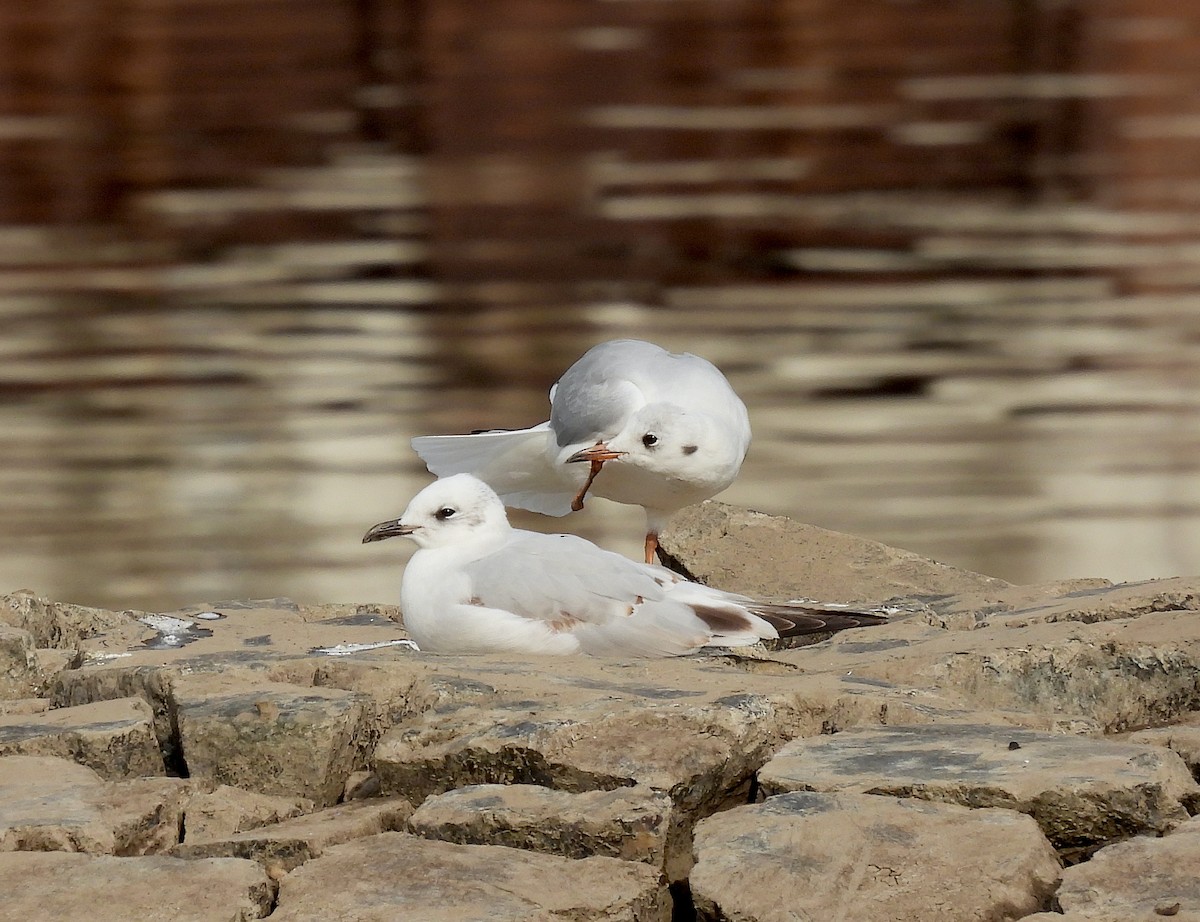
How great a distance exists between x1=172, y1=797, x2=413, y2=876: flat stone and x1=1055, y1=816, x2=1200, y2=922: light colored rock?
982 millimetres

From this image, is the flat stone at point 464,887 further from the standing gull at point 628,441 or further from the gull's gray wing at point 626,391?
the gull's gray wing at point 626,391

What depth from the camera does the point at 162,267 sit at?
12641mm

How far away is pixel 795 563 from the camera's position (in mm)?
5062

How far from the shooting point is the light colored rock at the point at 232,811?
9.67 ft

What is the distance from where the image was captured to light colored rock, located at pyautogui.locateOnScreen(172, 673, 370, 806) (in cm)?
311

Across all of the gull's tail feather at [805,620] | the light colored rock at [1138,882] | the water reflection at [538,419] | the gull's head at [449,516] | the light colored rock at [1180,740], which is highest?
the gull's head at [449,516]

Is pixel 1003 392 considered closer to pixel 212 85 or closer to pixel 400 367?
pixel 400 367

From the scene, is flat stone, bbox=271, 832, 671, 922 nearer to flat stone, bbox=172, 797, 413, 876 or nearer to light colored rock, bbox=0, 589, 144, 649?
flat stone, bbox=172, 797, 413, 876

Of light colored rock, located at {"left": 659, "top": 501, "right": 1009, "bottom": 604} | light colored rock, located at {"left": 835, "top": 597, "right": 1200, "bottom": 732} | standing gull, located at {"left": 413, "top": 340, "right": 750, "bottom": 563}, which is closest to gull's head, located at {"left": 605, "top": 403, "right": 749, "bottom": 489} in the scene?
standing gull, located at {"left": 413, "top": 340, "right": 750, "bottom": 563}

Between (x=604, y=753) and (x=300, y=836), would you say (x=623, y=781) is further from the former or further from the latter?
(x=300, y=836)

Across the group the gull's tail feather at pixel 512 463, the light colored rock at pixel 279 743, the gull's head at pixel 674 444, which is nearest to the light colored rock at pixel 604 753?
the light colored rock at pixel 279 743

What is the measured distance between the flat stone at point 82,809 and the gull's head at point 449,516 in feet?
3.72

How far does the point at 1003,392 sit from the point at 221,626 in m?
6.90

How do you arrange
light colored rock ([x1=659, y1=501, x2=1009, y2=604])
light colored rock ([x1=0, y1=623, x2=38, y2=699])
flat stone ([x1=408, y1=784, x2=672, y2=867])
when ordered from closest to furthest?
flat stone ([x1=408, y1=784, x2=672, y2=867])
light colored rock ([x1=0, y1=623, x2=38, y2=699])
light colored rock ([x1=659, y1=501, x2=1009, y2=604])
